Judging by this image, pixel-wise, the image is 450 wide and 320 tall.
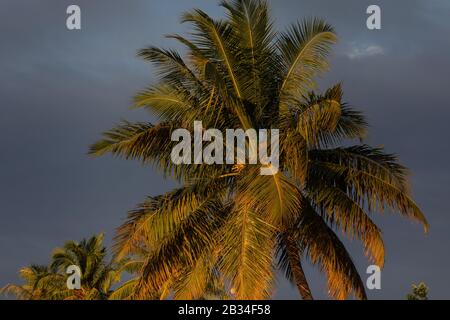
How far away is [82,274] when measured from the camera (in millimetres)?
49750

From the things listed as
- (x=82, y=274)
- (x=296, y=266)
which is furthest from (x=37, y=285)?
(x=296, y=266)

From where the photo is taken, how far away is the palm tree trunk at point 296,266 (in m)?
24.4

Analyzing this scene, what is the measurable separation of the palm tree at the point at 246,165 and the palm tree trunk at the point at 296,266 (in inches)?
1.3

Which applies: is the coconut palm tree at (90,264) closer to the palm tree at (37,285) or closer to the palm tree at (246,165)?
the palm tree at (37,285)

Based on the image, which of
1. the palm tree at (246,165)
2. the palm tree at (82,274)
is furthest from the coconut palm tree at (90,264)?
the palm tree at (246,165)

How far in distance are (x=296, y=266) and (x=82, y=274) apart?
2765cm

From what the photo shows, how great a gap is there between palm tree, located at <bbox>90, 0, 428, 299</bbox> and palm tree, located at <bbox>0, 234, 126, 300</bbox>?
24828mm
